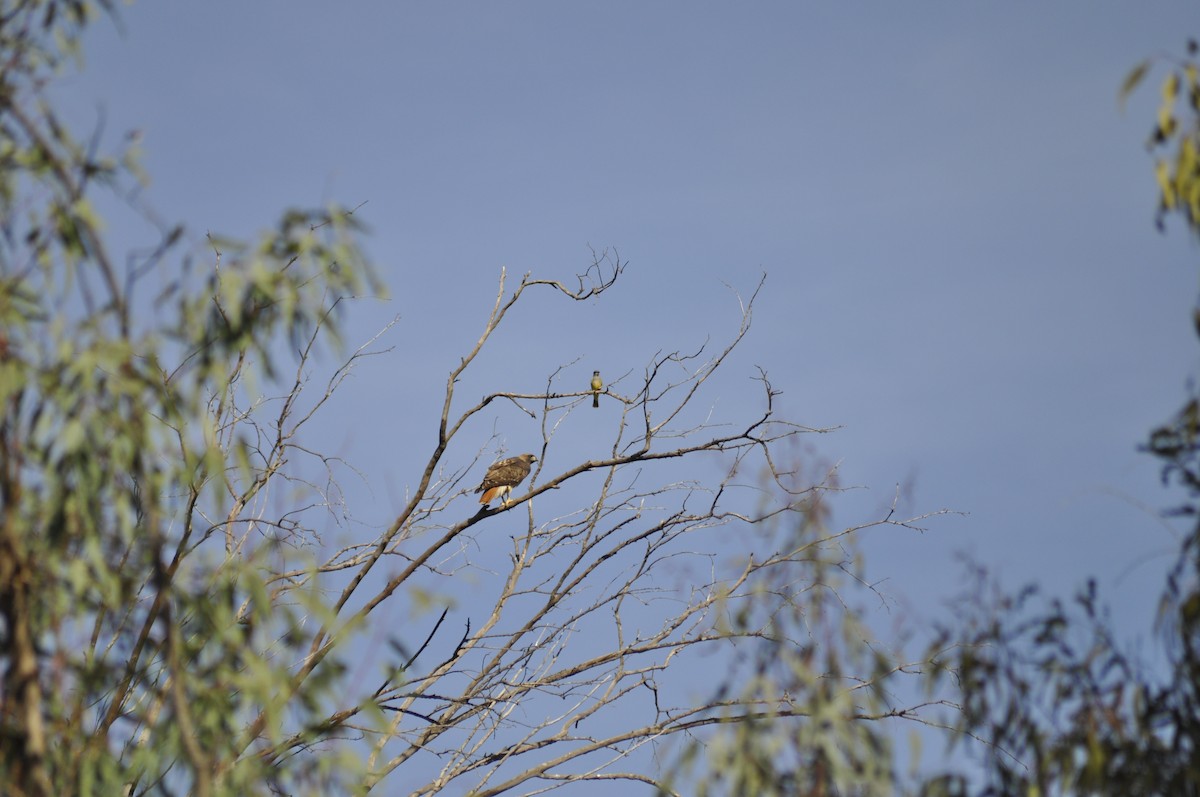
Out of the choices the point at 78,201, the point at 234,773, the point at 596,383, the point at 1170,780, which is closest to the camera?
the point at 1170,780

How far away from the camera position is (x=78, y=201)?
4.10m

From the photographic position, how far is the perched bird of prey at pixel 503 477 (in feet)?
29.3

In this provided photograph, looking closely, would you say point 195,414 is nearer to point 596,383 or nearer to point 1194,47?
point 1194,47

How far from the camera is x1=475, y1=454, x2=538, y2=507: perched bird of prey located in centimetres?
895

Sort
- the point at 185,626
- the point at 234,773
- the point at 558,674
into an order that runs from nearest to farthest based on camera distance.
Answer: the point at 234,773 → the point at 185,626 → the point at 558,674

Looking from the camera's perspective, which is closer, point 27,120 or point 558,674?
point 27,120

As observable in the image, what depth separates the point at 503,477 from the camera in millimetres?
9453

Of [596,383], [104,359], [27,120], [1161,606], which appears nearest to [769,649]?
[1161,606]

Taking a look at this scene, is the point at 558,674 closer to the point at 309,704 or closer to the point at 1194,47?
the point at 309,704

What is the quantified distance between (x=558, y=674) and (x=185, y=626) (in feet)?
6.75

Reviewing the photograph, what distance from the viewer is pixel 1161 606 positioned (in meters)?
3.94

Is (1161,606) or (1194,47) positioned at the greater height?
(1194,47)

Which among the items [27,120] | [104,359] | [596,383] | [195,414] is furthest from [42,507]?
[596,383]

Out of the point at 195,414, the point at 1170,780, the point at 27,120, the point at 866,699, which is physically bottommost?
the point at 1170,780
